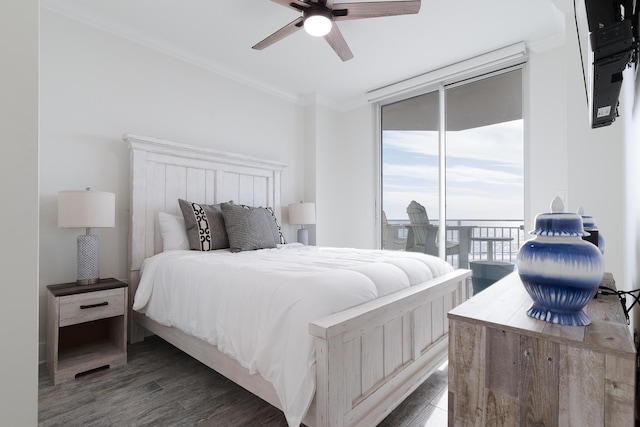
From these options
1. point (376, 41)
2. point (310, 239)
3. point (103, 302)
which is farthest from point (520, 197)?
point (103, 302)

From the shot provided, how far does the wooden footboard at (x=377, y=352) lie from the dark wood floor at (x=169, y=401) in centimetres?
14

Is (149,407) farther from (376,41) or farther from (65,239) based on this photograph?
(376,41)

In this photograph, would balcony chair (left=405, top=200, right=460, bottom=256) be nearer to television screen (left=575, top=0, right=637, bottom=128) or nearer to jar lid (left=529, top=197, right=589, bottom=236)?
television screen (left=575, top=0, right=637, bottom=128)

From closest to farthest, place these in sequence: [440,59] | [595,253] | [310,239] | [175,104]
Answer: [595,253] → [175,104] → [440,59] → [310,239]

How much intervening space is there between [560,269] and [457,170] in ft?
10.6

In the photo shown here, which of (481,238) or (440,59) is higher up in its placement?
(440,59)

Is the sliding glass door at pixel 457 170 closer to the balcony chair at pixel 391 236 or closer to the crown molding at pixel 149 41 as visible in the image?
the balcony chair at pixel 391 236

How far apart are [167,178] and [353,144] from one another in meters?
2.68

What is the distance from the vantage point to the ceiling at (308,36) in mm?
2537

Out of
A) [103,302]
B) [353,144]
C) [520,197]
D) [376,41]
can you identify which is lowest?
[103,302]

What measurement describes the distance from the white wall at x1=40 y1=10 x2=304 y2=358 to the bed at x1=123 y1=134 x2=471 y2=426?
0.69 ft

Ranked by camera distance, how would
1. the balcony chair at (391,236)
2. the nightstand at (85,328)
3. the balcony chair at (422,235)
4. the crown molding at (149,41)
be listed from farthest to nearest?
the balcony chair at (391,236), the balcony chair at (422,235), the crown molding at (149,41), the nightstand at (85,328)

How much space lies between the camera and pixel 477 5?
254cm

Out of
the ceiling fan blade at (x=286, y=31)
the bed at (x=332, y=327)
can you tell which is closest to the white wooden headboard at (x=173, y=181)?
the bed at (x=332, y=327)
